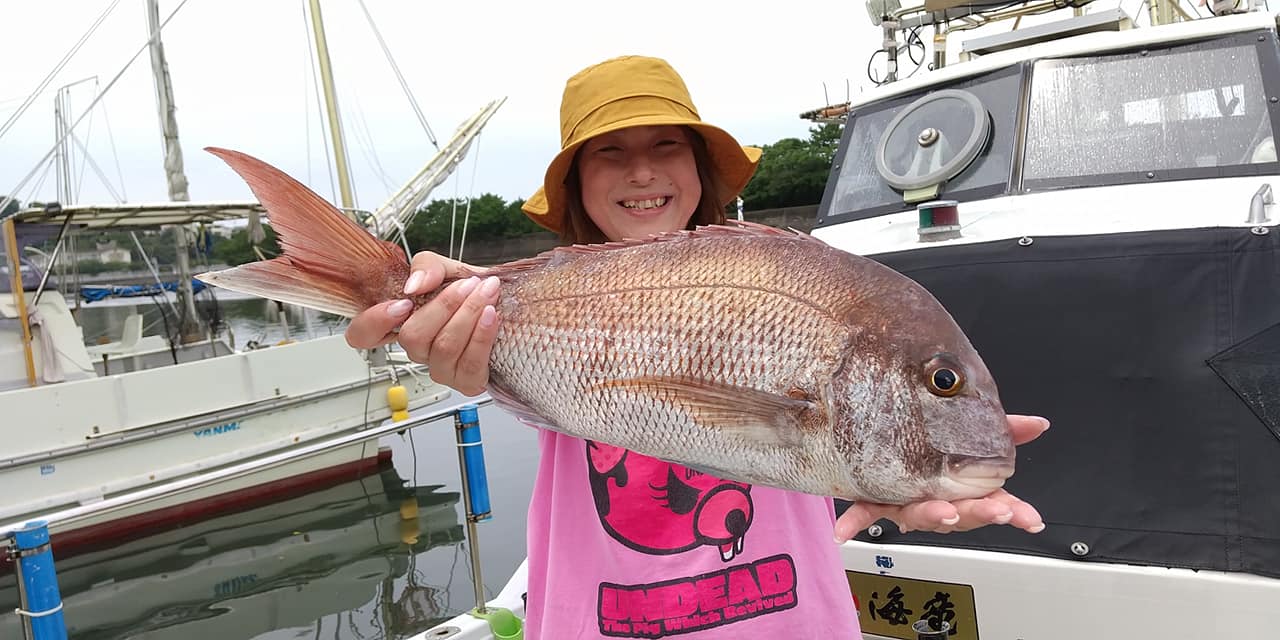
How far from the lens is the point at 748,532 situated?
1.79 m

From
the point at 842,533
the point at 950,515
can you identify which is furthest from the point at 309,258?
the point at 950,515

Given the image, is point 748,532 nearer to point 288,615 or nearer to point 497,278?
point 497,278

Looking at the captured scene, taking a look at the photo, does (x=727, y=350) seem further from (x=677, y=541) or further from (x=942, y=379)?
(x=677, y=541)

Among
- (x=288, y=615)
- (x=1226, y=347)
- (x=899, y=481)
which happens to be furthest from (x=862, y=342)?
(x=288, y=615)

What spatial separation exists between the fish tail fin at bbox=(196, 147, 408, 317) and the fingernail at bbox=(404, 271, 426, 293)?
0.03 metres

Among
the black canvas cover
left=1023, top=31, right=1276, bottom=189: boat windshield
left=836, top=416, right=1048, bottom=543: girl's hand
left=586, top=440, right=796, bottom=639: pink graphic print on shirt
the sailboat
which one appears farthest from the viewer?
the sailboat

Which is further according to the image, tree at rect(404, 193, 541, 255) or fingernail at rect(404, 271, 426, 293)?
tree at rect(404, 193, 541, 255)

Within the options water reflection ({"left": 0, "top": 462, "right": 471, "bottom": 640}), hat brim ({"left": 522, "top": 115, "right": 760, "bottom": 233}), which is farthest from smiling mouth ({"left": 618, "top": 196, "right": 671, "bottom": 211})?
water reflection ({"left": 0, "top": 462, "right": 471, "bottom": 640})

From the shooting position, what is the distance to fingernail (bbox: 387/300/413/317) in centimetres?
161

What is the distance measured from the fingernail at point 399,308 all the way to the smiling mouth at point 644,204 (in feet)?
1.98

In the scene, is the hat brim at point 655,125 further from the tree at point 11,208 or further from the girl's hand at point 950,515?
the tree at point 11,208

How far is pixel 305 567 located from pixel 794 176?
1081 inches

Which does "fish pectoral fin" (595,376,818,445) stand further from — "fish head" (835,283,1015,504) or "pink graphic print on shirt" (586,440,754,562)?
"pink graphic print on shirt" (586,440,754,562)

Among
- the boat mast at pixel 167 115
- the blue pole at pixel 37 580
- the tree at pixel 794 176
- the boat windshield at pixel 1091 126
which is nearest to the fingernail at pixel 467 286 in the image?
the blue pole at pixel 37 580
